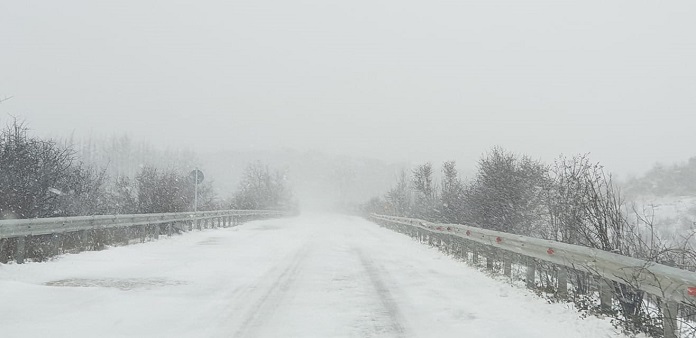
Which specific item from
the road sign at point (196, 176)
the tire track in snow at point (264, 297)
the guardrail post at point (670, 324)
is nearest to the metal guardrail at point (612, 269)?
the guardrail post at point (670, 324)

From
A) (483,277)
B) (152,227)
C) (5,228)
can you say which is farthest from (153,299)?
(152,227)

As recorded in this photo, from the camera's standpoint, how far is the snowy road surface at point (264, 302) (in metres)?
5.47

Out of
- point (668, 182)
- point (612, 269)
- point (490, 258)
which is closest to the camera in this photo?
point (612, 269)

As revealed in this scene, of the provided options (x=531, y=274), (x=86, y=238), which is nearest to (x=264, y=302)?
(x=531, y=274)

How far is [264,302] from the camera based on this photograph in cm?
679

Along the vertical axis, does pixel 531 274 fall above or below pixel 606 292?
below

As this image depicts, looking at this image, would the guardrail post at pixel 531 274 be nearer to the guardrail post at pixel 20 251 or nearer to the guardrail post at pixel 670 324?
the guardrail post at pixel 670 324

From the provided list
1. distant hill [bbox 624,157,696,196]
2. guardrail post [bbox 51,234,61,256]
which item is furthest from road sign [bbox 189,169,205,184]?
distant hill [bbox 624,157,696,196]

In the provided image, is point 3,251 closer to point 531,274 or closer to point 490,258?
point 531,274

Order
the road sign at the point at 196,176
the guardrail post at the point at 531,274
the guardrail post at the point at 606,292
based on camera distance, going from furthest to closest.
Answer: the road sign at the point at 196,176 → the guardrail post at the point at 531,274 → the guardrail post at the point at 606,292

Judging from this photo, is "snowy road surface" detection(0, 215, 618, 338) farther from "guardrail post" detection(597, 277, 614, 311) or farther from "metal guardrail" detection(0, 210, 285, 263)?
"metal guardrail" detection(0, 210, 285, 263)

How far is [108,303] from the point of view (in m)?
6.54

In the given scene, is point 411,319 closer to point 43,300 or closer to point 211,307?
point 211,307

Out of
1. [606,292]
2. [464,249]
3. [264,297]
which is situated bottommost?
[464,249]
